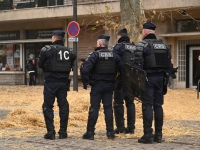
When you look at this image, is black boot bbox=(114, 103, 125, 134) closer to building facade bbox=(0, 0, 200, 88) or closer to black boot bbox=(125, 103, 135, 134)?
black boot bbox=(125, 103, 135, 134)

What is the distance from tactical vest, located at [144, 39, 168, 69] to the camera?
848 centimetres

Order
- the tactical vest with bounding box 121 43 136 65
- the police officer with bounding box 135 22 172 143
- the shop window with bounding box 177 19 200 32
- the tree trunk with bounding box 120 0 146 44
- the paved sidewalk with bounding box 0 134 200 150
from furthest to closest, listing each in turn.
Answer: the shop window with bounding box 177 19 200 32 < the tree trunk with bounding box 120 0 146 44 < the tactical vest with bounding box 121 43 136 65 < the police officer with bounding box 135 22 172 143 < the paved sidewalk with bounding box 0 134 200 150

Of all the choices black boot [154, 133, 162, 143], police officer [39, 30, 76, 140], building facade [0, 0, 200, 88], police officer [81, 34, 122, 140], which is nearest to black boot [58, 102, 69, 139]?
police officer [39, 30, 76, 140]

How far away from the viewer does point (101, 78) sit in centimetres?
897

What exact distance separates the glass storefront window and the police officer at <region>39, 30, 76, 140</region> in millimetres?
24081

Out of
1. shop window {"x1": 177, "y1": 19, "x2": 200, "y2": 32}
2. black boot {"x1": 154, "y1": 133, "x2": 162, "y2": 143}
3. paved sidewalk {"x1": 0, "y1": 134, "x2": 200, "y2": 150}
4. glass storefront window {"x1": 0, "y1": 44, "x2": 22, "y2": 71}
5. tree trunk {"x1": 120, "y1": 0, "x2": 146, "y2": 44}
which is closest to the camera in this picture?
paved sidewalk {"x1": 0, "y1": 134, "x2": 200, "y2": 150}

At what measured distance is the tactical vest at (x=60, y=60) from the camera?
8.98 metres

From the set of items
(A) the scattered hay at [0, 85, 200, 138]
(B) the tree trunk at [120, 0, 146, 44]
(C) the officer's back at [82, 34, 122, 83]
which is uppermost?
(B) the tree trunk at [120, 0, 146, 44]

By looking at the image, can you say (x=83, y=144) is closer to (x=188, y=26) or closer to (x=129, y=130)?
(x=129, y=130)

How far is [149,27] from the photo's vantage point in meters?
8.61

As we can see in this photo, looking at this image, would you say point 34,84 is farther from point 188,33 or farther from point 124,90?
point 124,90

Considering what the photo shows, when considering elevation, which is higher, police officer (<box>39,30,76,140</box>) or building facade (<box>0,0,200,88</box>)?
building facade (<box>0,0,200,88</box>)

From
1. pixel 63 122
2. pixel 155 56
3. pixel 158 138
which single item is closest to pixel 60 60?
pixel 63 122

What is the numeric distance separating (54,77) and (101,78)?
0.87m
